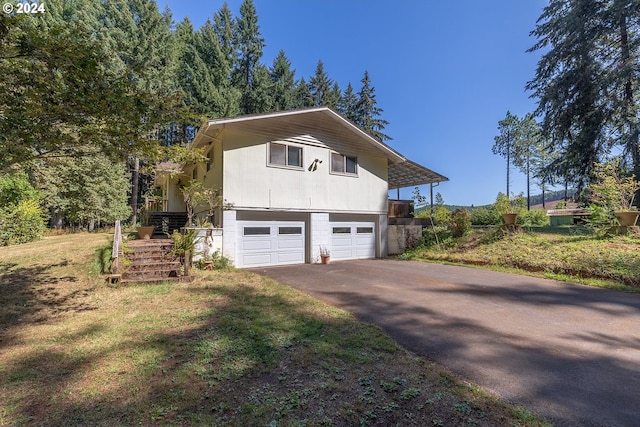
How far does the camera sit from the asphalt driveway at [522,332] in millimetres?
2717

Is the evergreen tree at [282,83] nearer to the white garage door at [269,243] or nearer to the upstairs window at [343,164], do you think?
the upstairs window at [343,164]

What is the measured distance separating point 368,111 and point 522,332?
109ft

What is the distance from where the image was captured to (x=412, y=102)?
67.9 feet

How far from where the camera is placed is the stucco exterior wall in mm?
10422

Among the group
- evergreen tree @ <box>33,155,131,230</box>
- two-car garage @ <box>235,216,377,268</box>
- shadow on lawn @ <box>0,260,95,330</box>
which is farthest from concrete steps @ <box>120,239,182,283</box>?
evergreen tree @ <box>33,155,131,230</box>

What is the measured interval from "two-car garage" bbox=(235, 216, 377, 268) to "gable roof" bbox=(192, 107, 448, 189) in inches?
136

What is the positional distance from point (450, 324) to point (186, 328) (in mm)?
4280

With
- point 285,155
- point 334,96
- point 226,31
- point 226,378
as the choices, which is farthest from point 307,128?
point 334,96

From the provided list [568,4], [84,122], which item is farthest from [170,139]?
[568,4]

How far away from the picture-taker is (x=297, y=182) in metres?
11.7

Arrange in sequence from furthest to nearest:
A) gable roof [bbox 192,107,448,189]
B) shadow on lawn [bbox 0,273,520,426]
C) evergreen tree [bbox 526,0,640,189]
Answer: evergreen tree [bbox 526,0,640,189] < gable roof [bbox 192,107,448,189] < shadow on lawn [bbox 0,273,520,426]

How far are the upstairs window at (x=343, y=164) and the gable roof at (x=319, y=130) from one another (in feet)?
1.05

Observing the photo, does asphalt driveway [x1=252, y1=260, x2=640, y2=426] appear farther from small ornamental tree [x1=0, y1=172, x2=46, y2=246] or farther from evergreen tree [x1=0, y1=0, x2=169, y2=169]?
small ornamental tree [x1=0, y1=172, x2=46, y2=246]

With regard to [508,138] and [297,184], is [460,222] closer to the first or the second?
[297,184]
